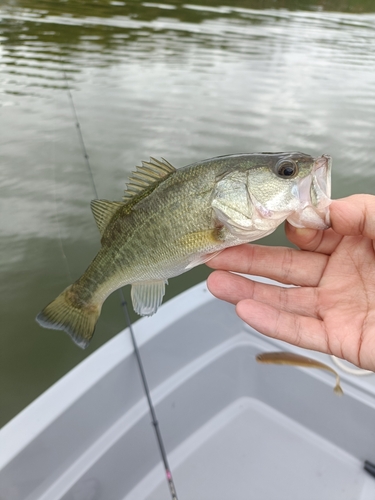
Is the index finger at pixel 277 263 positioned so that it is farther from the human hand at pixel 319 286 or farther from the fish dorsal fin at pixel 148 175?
the fish dorsal fin at pixel 148 175

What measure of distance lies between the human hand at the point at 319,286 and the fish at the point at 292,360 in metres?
0.68

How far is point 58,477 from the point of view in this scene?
6.28 ft

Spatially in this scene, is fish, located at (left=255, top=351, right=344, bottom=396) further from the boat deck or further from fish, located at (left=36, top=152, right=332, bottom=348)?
fish, located at (left=36, top=152, right=332, bottom=348)

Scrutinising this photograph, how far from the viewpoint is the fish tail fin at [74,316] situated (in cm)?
182

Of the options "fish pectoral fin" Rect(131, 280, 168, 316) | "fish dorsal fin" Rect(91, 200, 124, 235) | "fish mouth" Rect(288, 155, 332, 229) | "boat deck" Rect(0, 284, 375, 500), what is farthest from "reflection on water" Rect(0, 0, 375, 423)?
"fish mouth" Rect(288, 155, 332, 229)

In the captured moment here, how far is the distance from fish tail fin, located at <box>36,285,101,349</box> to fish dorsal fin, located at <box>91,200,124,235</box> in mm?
367

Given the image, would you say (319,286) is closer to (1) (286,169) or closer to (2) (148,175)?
(1) (286,169)

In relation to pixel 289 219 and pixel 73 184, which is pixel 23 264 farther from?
pixel 289 219

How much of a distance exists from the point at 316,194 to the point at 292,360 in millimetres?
1289

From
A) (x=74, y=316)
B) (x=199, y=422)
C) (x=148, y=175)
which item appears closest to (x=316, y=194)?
(x=148, y=175)

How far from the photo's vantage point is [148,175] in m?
1.72

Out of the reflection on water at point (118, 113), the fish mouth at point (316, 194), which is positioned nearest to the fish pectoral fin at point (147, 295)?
the fish mouth at point (316, 194)

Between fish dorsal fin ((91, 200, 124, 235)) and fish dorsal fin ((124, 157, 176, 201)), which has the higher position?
fish dorsal fin ((124, 157, 176, 201))

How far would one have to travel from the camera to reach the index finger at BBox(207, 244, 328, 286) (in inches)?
73.5
